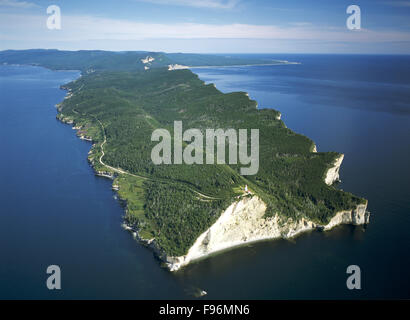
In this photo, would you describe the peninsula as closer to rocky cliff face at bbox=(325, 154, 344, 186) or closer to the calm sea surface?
rocky cliff face at bbox=(325, 154, 344, 186)

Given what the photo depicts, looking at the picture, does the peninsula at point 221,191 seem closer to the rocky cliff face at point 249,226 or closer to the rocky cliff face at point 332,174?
the rocky cliff face at point 249,226

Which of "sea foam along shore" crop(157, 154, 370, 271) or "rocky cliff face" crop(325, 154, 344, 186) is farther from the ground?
"rocky cliff face" crop(325, 154, 344, 186)

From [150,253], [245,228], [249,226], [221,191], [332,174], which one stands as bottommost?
[150,253]

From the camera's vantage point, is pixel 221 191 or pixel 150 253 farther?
pixel 221 191

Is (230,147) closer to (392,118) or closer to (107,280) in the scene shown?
(107,280)

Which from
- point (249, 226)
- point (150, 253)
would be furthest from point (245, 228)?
point (150, 253)

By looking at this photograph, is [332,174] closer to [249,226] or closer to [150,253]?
[249,226]

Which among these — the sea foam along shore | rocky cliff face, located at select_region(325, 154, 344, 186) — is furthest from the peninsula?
rocky cliff face, located at select_region(325, 154, 344, 186)

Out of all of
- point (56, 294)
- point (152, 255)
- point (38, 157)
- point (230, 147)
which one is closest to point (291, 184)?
point (230, 147)

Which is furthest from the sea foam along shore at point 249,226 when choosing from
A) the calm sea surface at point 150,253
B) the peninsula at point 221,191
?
the calm sea surface at point 150,253
